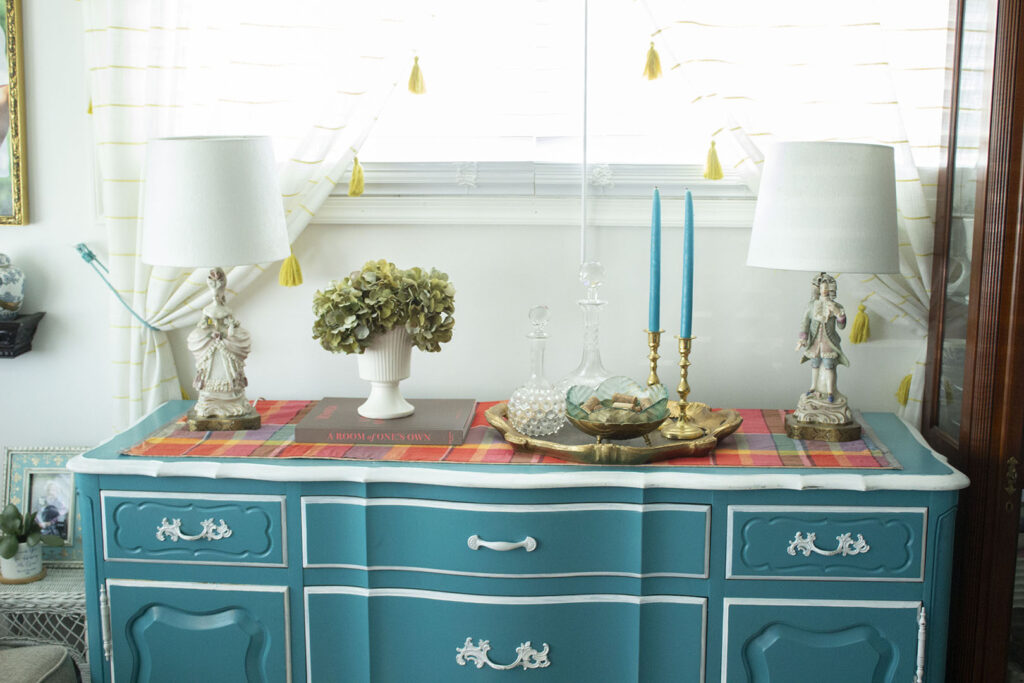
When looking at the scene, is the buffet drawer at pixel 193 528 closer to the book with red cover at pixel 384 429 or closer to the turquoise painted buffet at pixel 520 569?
the turquoise painted buffet at pixel 520 569

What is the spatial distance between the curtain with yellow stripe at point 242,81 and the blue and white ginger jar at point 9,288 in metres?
0.26

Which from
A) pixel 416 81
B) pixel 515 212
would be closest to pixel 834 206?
pixel 515 212

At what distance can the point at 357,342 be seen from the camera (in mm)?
2027

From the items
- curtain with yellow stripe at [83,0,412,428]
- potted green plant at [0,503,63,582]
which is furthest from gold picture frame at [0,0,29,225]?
potted green plant at [0,503,63,582]

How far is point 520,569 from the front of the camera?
1.90 metres

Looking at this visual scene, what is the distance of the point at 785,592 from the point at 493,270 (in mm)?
1020

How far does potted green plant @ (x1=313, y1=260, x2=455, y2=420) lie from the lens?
2016mm

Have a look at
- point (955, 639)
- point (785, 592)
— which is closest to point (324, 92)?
point (785, 592)

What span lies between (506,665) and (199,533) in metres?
0.67

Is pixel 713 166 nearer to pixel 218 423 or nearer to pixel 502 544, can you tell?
pixel 502 544

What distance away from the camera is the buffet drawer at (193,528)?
195cm

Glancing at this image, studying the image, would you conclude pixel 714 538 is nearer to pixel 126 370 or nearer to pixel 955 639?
pixel 955 639

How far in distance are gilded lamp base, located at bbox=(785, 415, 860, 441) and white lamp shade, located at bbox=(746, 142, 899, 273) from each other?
345mm

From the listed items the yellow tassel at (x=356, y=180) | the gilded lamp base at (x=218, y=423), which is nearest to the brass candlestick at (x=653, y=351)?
the yellow tassel at (x=356, y=180)
